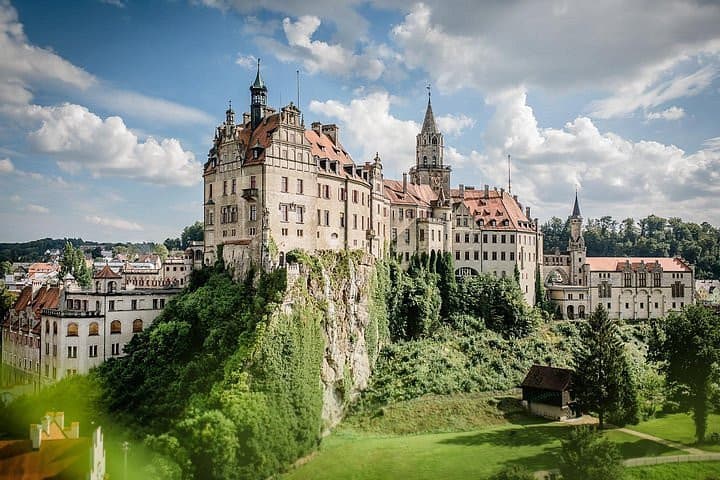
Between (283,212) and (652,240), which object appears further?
(652,240)

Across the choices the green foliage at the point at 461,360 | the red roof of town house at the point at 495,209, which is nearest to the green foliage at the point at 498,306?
the green foliage at the point at 461,360

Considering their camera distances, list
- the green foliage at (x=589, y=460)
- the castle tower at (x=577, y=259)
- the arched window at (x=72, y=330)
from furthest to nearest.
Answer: the castle tower at (x=577, y=259) < the arched window at (x=72, y=330) < the green foliage at (x=589, y=460)

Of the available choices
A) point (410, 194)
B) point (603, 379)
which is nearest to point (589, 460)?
point (603, 379)

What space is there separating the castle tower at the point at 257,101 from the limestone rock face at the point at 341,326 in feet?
45.1

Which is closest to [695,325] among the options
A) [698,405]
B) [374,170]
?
[698,405]

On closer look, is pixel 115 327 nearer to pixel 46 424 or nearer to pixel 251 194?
pixel 251 194

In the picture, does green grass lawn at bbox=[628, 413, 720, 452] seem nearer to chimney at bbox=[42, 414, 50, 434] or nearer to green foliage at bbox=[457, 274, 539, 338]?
green foliage at bbox=[457, 274, 539, 338]

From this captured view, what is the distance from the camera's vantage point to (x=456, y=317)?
212ft

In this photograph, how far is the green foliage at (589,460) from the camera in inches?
1298

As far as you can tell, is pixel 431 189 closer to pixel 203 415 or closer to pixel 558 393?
pixel 558 393

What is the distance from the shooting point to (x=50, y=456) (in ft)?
67.3

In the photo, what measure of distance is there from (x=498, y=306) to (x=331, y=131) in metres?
25.0

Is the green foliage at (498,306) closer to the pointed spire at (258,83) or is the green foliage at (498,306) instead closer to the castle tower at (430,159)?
the castle tower at (430,159)

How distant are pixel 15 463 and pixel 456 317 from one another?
49.1 meters
